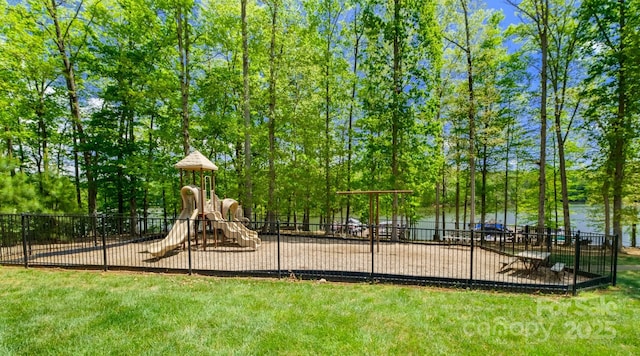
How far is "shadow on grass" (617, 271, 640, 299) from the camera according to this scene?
259 inches

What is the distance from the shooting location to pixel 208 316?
4.47 meters

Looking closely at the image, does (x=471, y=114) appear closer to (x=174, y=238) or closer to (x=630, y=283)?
(x=630, y=283)

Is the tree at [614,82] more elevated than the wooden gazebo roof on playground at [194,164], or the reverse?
the tree at [614,82]

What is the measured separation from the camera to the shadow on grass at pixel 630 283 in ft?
21.6

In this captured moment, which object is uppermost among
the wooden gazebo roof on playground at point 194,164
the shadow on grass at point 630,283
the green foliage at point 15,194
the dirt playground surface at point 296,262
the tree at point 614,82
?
the tree at point 614,82

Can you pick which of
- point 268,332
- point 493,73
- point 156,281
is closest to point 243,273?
point 156,281

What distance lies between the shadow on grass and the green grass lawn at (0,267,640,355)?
10.0 inches

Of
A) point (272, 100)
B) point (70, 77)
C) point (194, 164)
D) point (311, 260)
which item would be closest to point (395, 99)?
point (272, 100)

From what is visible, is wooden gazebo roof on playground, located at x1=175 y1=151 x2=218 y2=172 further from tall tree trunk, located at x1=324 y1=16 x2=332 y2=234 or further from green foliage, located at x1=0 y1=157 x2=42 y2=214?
tall tree trunk, located at x1=324 y1=16 x2=332 y2=234

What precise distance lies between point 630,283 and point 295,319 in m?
9.10

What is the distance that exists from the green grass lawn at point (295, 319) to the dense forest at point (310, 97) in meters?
8.95

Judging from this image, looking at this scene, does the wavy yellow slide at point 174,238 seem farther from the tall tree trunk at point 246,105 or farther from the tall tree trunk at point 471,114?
the tall tree trunk at point 471,114

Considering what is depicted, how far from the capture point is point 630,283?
7.47 metres

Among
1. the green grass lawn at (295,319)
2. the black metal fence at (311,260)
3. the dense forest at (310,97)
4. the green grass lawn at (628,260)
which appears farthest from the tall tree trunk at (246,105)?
the green grass lawn at (628,260)
